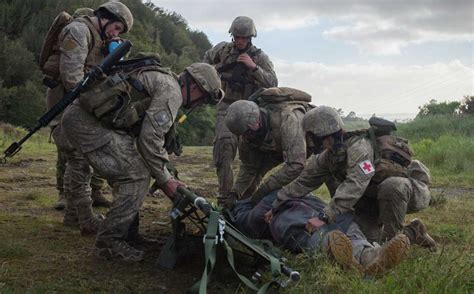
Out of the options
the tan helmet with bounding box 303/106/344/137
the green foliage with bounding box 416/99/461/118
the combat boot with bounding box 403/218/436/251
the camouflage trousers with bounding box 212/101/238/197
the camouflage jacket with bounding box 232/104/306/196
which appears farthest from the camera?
the green foliage with bounding box 416/99/461/118

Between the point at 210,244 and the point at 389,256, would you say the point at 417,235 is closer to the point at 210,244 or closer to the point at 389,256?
the point at 389,256

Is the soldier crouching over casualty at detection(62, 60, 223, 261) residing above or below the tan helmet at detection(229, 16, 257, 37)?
below

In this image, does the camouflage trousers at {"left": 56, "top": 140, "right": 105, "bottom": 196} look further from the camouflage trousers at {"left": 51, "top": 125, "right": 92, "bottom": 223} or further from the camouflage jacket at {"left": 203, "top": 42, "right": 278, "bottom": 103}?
the camouflage jacket at {"left": 203, "top": 42, "right": 278, "bottom": 103}

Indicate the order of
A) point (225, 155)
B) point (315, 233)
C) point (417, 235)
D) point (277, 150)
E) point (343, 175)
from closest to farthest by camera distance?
point (315, 233), point (343, 175), point (417, 235), point (277, 150), point (225, 155)

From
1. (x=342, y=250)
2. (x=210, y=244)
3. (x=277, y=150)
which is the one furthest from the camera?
(x=277, y=150)

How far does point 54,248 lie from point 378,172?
263cm

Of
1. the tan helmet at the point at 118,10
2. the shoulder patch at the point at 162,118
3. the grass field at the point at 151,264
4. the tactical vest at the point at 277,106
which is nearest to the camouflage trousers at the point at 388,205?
the grass field at the point at 151,264

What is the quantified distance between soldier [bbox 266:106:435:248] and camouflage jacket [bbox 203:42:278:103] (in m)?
1.68

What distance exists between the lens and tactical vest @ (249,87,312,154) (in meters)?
4.93

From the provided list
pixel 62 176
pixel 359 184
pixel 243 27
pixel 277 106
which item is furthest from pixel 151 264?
pixel 243 27

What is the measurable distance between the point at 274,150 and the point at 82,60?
1877 millimetres

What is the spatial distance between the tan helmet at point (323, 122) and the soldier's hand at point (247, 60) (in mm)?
1753

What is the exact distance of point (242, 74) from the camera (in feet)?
19.9

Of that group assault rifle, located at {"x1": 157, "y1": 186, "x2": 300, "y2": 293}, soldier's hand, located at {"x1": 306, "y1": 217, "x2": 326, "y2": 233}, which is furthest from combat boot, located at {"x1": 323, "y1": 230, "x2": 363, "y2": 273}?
soldier's hand, located at {"x1": 306, "y1": 217, "x2": 326, "y2": 233}
